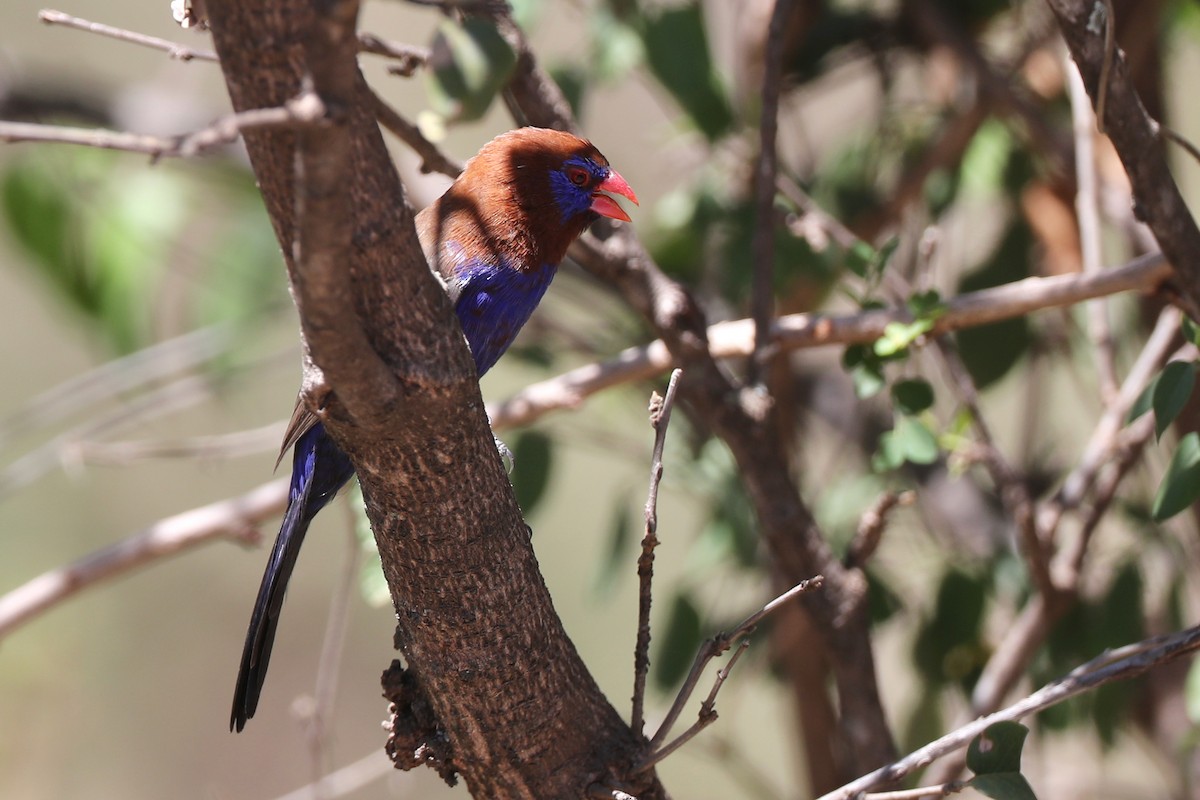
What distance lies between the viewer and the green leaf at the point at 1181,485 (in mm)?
1788

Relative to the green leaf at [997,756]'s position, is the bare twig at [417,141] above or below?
above

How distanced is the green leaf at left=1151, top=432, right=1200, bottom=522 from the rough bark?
2.78 ft

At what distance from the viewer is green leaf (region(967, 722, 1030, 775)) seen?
1.61 metres

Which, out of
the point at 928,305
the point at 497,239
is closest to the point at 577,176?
the point at 497,239

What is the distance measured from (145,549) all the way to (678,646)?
1280 millimetres

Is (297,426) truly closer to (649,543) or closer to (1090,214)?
(649,543)

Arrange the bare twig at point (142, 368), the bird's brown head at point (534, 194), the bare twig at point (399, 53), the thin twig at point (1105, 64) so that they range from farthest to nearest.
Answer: the bare twig at point (142, 368)
the bird's brown head at point (534, 194)
the bare twig at point (399, 53)
the thin twig at point (1105, 64)

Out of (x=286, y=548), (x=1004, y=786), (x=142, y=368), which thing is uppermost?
(x=142, y=368)

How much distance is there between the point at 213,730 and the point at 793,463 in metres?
4.10

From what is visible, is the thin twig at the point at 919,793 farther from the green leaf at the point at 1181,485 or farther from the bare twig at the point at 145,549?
the bare twig at the point at 145,549

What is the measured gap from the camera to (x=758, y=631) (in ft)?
10.6

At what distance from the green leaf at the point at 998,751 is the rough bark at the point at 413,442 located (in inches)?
18.2

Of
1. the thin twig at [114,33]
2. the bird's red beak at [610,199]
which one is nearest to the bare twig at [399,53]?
the thin twig at [114,33]

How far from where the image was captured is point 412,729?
5.90ft
